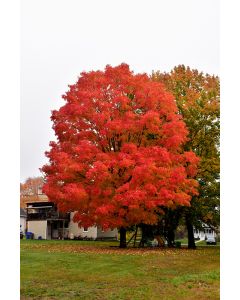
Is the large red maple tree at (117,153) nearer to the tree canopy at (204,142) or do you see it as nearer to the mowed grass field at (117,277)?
the mowed grass field at (117,277)

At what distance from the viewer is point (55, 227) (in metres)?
35.7

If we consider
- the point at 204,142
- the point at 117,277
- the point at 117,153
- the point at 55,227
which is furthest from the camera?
the point at 55,227

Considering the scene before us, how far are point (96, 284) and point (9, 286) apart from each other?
3134mm

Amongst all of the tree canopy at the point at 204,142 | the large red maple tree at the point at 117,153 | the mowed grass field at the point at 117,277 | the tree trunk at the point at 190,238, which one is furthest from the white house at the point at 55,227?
the mowed grass field at the point at 117,277

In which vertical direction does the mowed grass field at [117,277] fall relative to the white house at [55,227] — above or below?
above

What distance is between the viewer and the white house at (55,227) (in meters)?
34.3

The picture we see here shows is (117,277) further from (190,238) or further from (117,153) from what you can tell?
(190,238)

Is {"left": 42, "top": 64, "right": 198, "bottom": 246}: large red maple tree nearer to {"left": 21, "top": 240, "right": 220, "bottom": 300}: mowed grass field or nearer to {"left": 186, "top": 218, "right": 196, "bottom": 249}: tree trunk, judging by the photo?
{"left": 21, "top": 240, "right": 220, "bottom": 300}: mowed grass field

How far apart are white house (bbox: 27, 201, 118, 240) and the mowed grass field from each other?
19896 mm

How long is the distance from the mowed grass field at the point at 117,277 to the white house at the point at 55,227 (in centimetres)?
1990

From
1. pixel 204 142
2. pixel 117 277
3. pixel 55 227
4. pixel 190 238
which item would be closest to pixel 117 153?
pixel 204 142

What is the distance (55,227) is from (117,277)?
25877 millimetres

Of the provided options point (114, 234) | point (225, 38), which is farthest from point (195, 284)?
point (114, 234)

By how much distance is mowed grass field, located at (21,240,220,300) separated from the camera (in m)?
8.55
